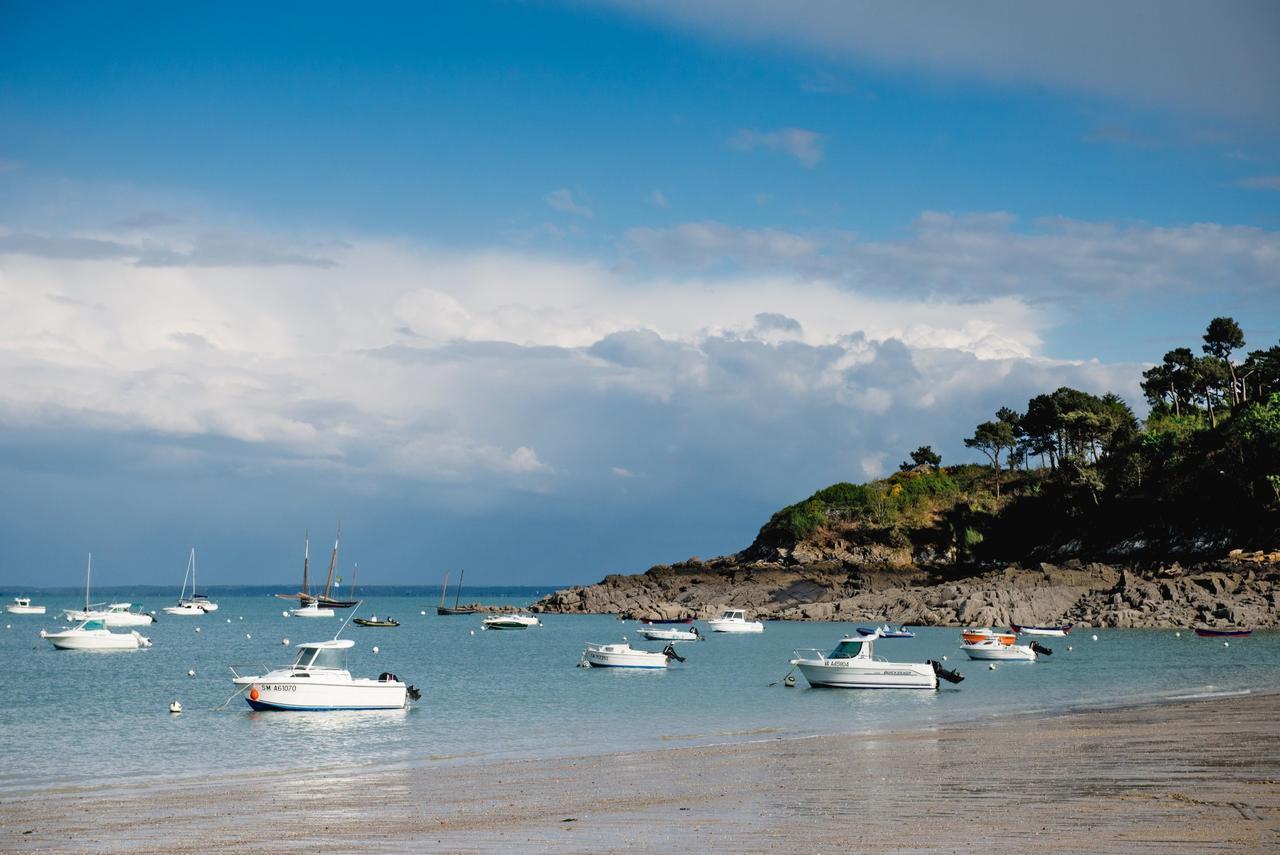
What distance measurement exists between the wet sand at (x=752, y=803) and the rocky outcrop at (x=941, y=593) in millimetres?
58362

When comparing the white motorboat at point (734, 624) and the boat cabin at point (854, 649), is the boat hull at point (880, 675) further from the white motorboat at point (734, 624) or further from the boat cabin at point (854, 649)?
the white motorboat at point (734, 624)

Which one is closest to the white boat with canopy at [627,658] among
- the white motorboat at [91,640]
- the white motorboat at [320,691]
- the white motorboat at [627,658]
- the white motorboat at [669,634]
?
the white motorboat at [627,658]

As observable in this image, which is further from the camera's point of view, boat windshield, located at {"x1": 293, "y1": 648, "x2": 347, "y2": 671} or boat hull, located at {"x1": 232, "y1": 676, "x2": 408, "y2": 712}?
boat windshield, located at {"x1": 293, "y1": 648, "x2": 347, "y2": 671}

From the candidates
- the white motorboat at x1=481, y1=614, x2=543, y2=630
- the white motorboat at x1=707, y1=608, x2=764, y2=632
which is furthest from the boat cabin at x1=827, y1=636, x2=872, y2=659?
the white motorboat at x1=481, y1=614, x2=543, y2=630

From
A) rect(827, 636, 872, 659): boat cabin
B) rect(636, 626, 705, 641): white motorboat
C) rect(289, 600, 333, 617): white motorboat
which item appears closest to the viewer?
rect(827, 636, 872, 659): boat cabin

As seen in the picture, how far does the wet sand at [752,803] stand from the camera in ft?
50.1

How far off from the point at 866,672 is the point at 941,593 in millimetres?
59651

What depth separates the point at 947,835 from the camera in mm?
15164

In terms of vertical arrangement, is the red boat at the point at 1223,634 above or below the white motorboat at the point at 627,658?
above

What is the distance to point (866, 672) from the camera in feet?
145

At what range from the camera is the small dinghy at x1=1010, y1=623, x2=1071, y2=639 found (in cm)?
7700

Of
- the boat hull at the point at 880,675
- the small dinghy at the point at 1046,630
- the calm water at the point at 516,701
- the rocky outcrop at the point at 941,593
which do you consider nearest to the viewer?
the calm water at the point at 516,701

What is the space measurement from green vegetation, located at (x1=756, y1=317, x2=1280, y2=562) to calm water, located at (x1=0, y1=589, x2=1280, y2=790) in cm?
2363

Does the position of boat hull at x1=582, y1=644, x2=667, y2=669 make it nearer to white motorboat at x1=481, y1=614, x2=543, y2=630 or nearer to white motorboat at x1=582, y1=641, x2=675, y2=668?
white motorboat at x1=582, y1=641, x2=675, y2=668
